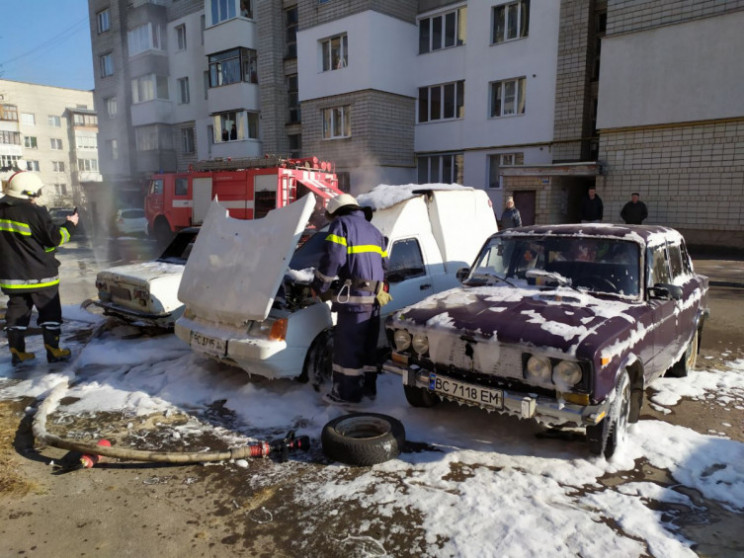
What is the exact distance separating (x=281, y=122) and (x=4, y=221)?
23.0m

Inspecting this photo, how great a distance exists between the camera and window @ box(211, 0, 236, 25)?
27375mm

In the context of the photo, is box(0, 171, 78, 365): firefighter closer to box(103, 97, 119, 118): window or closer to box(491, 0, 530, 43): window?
box(491, 0, 530, 43): window

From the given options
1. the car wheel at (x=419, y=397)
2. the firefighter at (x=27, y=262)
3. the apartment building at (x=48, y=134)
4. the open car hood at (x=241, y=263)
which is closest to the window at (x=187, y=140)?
the firefighter at (x=27, y=262)

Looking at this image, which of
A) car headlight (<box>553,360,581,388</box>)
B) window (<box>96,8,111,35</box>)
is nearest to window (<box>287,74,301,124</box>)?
window (<box>96,8,111,35</box>)

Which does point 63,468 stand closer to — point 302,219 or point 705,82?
point 302,219

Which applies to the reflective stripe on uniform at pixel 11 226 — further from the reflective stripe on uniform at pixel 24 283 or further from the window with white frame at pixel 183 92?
the window with white frame at pixel 183 92

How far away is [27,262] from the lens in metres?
5.66

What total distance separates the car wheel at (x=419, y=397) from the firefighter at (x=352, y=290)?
41 centimetres

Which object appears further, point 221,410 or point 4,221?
→ point 4,221

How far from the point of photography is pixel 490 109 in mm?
20984

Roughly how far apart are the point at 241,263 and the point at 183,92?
3212 cm

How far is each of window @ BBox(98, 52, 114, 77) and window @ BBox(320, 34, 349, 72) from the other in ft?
70.4

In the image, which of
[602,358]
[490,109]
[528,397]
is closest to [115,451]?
[528,397]

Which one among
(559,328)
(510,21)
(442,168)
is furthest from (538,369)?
(442,168)
